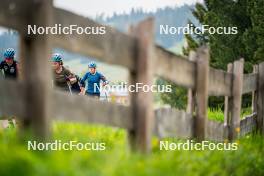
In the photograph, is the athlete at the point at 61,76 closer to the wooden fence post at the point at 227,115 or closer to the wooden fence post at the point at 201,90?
the wooden fence post at the point at 227,115

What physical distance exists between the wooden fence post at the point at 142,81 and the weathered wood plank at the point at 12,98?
1.60 m

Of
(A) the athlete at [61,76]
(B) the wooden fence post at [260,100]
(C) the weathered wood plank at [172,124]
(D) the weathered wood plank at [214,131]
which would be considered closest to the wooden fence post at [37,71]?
(C) the weathered wood plank at [172,124]

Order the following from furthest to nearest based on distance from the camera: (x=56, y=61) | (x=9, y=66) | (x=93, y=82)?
(x=93, y=82) → (x=56, y=61) → (x=9, y=66)

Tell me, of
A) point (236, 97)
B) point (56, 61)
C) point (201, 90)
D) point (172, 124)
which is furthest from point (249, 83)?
point (56, 61)

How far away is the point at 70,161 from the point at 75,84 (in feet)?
35.4

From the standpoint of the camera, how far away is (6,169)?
3123 mm

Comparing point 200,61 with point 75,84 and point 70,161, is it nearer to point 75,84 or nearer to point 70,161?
point 70,161

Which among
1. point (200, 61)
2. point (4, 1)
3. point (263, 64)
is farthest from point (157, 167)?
point (263, 64)

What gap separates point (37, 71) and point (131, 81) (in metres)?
1.52

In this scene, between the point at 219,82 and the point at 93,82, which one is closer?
the point at 219,82

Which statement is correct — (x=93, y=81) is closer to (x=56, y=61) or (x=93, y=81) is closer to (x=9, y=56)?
(x=56, y=61)

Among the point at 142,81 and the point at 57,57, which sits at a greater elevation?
the point at 57,57

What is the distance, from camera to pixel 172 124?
654cm

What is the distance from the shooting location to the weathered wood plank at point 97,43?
14.8 feet
